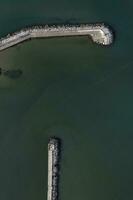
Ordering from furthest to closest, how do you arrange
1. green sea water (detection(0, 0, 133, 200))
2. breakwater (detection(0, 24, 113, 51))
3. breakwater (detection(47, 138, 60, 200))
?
1. breakwater (detection(0, 24, 113, 51))
2. green sea water (detection(0, 0, 133, 200))
3. breakwater (detection(47, 138, 60, 200))

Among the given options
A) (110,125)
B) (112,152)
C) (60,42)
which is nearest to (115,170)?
(112,152)

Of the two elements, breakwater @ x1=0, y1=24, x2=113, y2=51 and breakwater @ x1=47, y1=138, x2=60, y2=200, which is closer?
breakwater @ x1=47, y1=138, x2=60, y2=200

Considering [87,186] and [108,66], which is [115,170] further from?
[108,66]

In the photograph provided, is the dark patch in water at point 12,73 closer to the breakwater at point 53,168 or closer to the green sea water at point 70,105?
the green sea water at point 70,105

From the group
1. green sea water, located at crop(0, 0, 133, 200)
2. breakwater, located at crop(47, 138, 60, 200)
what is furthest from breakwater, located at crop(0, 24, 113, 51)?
breakwater, located at crop(47, 138, 60, 200)

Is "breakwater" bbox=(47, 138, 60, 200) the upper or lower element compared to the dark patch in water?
lower

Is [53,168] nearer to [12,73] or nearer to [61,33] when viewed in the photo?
[12,73]

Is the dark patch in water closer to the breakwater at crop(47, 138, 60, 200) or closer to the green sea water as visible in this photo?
the green sea water
